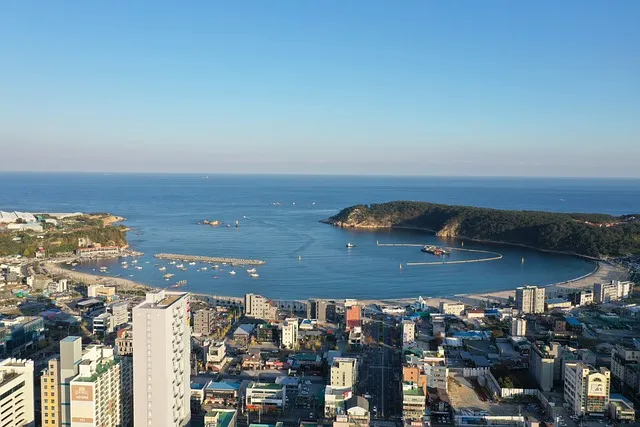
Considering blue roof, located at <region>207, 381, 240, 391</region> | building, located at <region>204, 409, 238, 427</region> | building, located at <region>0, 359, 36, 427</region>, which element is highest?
building, located at <region>0, 359, 36, 427</region>

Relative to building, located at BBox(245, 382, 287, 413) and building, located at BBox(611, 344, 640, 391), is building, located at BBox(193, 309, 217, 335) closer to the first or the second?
building, located at BBox(245, 382, 287, 413)

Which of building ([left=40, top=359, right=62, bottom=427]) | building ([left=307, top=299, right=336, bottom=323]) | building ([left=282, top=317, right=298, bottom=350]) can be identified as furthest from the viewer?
building ([left=307, top=299, right=336, bottom=323])

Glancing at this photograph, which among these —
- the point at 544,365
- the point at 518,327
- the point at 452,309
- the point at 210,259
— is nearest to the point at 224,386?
the point at 544,365

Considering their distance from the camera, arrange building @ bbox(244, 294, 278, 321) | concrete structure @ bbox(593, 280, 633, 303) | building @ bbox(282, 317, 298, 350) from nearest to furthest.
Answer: building @ bbox(282, 317, 298, 350) < building @ bbox(244, 294, 278, 321) < concrete structure @ bbox(593, 280, 633, 303)

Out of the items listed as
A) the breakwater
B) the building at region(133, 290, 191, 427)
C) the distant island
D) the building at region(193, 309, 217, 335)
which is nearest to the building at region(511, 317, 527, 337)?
the building at region(193, 309, 217, 335)

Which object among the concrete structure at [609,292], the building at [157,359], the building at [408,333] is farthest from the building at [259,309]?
the concrete structure at [609,292]

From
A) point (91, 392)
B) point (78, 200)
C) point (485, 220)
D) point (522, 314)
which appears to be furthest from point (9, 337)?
point (78, 200)

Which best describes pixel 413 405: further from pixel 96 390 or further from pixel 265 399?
pixel 96 390

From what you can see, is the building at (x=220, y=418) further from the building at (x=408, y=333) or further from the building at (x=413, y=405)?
the building at (x=408, y=333)
